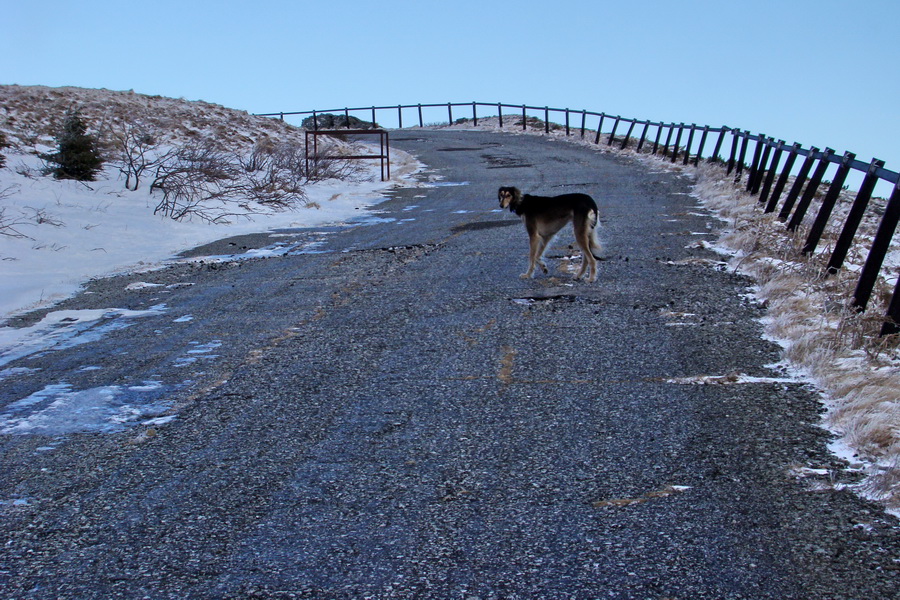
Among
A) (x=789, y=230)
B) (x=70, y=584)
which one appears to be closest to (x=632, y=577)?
(x=70, y=584)

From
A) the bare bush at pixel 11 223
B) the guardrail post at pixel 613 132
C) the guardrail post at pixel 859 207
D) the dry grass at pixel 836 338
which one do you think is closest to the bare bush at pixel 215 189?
the bare bush at pixel 11 223

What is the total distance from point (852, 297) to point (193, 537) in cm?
631

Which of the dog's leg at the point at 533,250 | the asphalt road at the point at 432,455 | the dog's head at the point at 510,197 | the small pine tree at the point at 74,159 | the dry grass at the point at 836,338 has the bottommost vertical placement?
the asphalt road at the point at 432,455

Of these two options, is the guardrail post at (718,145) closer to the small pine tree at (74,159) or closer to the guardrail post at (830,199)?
the guardrail post at (830,199)

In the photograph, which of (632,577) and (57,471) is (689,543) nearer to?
(632,577)

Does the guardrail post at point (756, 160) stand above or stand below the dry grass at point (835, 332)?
above

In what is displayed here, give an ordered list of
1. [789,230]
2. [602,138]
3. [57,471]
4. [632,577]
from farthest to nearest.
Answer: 1. [602,138]
2. [789,230]
3. [57,471]
4. [632,577]

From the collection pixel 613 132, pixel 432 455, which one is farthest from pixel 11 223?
pixel 613 132

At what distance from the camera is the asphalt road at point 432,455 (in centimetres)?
320

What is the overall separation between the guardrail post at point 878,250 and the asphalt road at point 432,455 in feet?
2.97

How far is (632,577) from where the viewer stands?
309cm

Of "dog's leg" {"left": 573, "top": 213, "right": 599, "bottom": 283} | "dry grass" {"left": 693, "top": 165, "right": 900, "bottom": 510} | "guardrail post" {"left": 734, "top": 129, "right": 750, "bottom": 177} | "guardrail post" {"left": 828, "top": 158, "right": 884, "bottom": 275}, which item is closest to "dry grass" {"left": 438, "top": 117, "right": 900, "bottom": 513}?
"dry grass" {"left": 693, "top": 165, "right": 900, "bottom": 510}

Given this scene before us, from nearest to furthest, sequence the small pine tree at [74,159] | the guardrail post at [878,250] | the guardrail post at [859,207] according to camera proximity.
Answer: the guardrail post at [878,250] → the guardrail post at [859,207] → the small pine tree at [74,159]

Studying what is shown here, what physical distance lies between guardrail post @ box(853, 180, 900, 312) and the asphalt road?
2.97 feet
